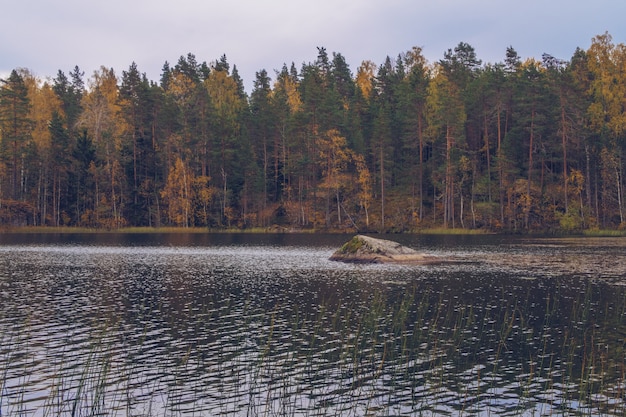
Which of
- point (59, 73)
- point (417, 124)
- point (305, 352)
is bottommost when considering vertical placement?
point (305, 352)

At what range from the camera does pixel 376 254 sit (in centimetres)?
5434

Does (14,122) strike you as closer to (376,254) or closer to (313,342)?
(376,254)

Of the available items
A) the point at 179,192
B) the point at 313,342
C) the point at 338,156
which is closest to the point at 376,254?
the point at 313,342

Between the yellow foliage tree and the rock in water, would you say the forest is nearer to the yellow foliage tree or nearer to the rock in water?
the yellow foliage tree

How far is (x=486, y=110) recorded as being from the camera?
10431 cm

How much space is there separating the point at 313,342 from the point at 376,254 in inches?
1328

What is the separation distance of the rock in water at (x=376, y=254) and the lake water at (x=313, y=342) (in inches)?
311

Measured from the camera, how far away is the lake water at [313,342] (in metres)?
15.8

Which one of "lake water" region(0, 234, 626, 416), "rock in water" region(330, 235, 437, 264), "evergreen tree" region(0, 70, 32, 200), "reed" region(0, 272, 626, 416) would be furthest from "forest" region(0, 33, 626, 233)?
"reed" region(0, 272, 626, 416)

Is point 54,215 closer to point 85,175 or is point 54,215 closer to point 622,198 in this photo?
point 85,175

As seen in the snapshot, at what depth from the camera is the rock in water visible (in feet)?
176

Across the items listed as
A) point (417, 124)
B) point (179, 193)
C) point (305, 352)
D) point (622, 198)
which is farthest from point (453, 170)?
point (305, 352)

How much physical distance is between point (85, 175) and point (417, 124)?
64.5m

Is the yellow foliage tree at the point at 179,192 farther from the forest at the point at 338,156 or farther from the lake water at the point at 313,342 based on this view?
the lake water at the point at 313,342
